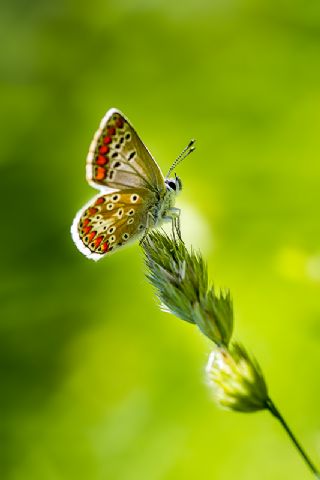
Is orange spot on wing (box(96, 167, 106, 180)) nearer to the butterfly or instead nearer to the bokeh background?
the butterfly

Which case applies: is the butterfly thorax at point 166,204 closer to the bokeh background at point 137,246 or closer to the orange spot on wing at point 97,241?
the orange spot on wing at point 97,241

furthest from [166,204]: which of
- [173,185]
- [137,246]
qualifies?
[137,246]

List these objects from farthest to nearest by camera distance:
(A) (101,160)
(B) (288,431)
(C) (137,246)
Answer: (C) (137,246)
(A) (101,160)
(B) (288,431)

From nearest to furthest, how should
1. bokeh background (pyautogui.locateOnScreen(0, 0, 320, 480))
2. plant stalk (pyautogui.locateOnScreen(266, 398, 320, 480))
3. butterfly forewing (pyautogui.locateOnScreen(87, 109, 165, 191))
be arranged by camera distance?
plant stalk (pyautogui.locateOnScreen(266, 398, 320, 480))
butterfly forewing (pyautogui.locateOnScreen(87, 109, 165, 191))
bokeh background (pyautogui.locateOnScreen(0, 0, 320, 480))

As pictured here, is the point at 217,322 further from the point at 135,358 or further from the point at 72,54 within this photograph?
the point at 72,54

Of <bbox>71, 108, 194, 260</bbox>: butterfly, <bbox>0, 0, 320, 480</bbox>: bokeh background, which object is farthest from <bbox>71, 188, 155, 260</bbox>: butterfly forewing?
<bbox>0, 0, 320, 480</bbox>: bokeh background

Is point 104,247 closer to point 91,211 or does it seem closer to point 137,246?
point 91,211

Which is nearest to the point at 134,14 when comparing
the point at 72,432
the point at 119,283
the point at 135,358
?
the point at 119,283
